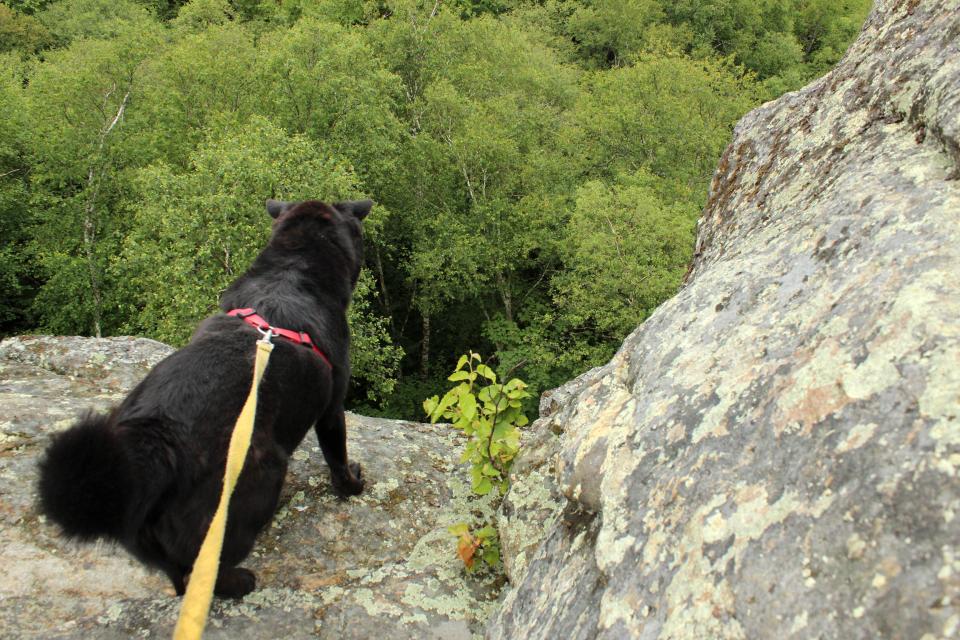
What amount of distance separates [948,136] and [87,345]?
277 inches

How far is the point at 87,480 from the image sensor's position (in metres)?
2.59

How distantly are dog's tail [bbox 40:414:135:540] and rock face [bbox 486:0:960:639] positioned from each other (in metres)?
1.79

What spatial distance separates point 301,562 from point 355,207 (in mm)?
2863

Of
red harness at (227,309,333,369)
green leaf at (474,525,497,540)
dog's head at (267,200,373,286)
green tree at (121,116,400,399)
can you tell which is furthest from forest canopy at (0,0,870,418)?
green leaf at (474,525,497,540)

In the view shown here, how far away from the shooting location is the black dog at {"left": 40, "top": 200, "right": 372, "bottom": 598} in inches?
103

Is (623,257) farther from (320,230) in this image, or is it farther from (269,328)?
(269,328)

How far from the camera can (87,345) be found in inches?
247

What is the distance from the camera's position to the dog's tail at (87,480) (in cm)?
257

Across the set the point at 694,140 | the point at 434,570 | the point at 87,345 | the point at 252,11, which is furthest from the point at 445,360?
the point at 252,11

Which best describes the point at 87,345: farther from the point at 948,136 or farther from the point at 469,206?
the point at 469,206

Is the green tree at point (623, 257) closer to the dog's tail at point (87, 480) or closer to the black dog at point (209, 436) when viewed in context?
the black dog at point (209, 436)

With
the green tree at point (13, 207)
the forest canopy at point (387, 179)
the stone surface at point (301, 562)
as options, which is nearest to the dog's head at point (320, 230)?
the stone surface at point (301, 562)

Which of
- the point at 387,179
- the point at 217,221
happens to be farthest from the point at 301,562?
the point at 387,179

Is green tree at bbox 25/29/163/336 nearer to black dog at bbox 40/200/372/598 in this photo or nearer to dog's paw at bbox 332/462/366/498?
dog's paw at bbox 332/462/366/498
